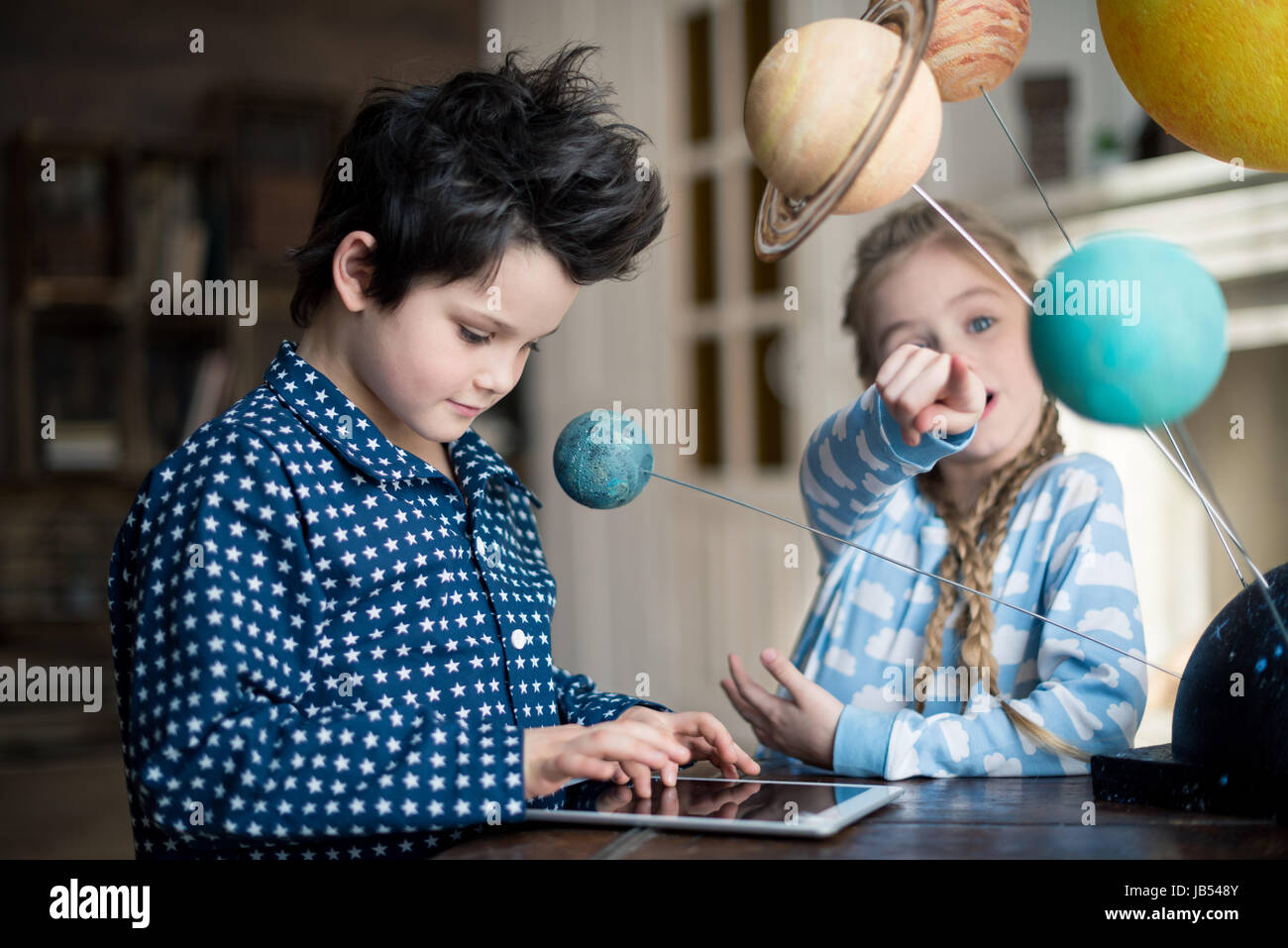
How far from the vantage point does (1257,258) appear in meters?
2.31

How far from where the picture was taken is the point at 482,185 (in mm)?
907

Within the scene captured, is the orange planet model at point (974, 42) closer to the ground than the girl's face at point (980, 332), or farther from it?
farther from it

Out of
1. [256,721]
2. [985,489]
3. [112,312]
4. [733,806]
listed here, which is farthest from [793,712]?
[112,312]

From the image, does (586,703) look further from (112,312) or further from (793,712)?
(112,312)

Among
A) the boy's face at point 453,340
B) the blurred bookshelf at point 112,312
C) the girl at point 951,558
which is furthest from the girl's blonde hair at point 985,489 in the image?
the blurred bookshelf at point 112,312

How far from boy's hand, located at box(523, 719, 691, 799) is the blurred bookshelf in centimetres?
307

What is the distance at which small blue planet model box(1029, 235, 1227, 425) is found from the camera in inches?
26.4

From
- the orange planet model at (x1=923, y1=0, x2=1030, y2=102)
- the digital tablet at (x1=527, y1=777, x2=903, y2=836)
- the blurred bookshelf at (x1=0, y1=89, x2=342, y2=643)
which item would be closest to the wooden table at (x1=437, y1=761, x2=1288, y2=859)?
the digital tablet at (x1=527, y1=777, x2=903, y2=836)

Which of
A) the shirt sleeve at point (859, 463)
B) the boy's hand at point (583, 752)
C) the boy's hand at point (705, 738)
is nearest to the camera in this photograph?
A: the boy's hand at point (583, 752)

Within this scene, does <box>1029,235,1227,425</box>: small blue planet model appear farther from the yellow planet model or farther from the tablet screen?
the tablet screen

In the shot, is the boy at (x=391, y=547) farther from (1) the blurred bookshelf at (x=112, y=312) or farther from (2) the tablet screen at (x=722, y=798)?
(1) the blurred bookshelf at (x=112, y=312)

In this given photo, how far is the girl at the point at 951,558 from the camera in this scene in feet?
2.98

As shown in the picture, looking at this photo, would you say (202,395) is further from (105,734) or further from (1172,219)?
(1172,219)

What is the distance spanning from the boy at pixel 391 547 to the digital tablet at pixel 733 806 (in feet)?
0.08
